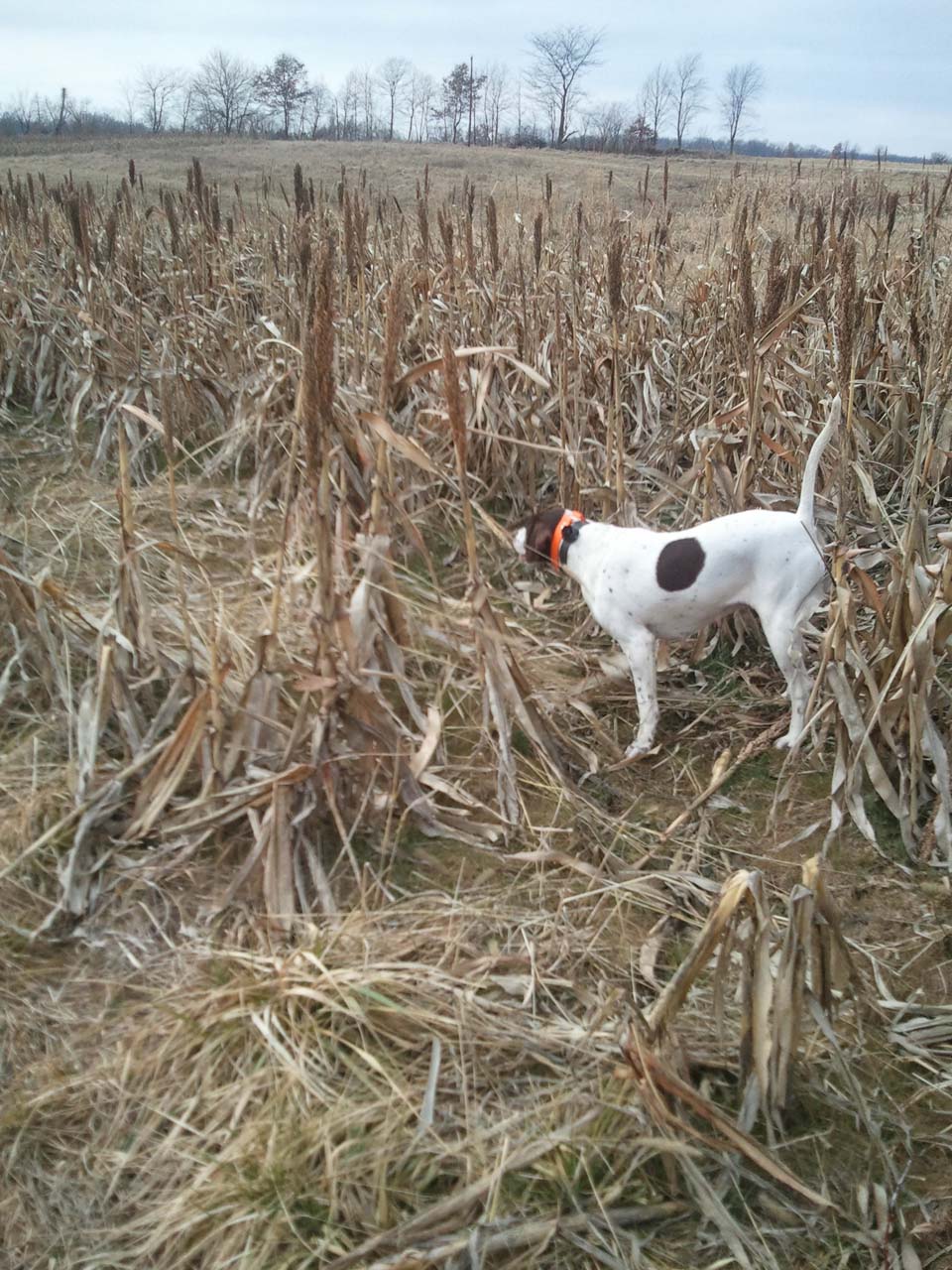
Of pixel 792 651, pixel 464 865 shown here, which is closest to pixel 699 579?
pixel 792 651

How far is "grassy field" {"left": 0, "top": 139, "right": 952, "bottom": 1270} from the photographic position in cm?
174

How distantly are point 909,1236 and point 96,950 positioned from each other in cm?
184

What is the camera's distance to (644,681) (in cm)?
324

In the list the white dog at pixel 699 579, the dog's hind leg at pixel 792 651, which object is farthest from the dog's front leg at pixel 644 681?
the dog's hind leg at pixel 792 651

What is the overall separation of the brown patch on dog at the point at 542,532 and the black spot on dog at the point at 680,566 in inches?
Answer: 17.6

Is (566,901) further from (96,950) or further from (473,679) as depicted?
(96,950)

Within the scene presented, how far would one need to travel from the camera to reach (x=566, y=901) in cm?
243

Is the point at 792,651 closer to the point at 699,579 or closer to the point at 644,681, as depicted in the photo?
the point at 699,579

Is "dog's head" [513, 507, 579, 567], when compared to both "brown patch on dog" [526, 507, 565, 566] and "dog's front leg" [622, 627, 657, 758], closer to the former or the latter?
"brown patch on dog" [526, 507, 565, 566]

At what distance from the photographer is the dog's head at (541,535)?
338 cm

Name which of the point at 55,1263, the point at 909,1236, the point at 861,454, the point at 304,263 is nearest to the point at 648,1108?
the point at 909,1236

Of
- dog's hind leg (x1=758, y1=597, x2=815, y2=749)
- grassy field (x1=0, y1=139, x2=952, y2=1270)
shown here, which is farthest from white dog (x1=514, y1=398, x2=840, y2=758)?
grassy field (x1=0, y1=139, x2=952, y2=1270)

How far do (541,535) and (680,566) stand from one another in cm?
56

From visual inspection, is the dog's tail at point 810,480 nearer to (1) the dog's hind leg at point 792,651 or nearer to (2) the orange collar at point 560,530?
(1) the dog's hind leg at point 792,651
